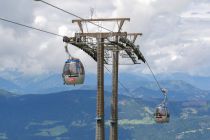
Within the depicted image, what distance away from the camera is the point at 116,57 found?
35594mm

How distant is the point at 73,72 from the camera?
27.6 meters

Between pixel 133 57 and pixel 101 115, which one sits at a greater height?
pixel 133 57

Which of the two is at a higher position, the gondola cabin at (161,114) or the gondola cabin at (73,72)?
the gondola cabin at (73,72)

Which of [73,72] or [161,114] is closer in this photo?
[73,72]

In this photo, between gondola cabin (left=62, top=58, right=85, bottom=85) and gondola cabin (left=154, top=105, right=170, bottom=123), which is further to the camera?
gondola cabin (left=154, top=105, right=170, bottom=123)

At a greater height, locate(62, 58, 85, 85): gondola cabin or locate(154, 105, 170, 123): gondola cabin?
locate(62, 58, 85, 85): gondola cabin

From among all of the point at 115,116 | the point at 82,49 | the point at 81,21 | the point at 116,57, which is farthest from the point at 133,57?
the point at 81,21

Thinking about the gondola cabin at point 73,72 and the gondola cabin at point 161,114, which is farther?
the gondola cabin at point 161,114

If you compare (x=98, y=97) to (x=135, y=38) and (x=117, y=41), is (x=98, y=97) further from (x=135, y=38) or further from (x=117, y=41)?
(x=135, y=38)

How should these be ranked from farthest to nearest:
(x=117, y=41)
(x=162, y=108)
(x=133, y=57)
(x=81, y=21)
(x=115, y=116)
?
→ (x=162, y=108) < (x=133, y=57) < (x=115, y=116) < (x=117, y=41) < (x=81, y=21)

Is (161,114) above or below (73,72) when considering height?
below

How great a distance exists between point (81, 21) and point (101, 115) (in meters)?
5.47

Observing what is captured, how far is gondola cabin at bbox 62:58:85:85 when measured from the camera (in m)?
27.5

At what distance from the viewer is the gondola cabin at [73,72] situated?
A: 27.5 metres
